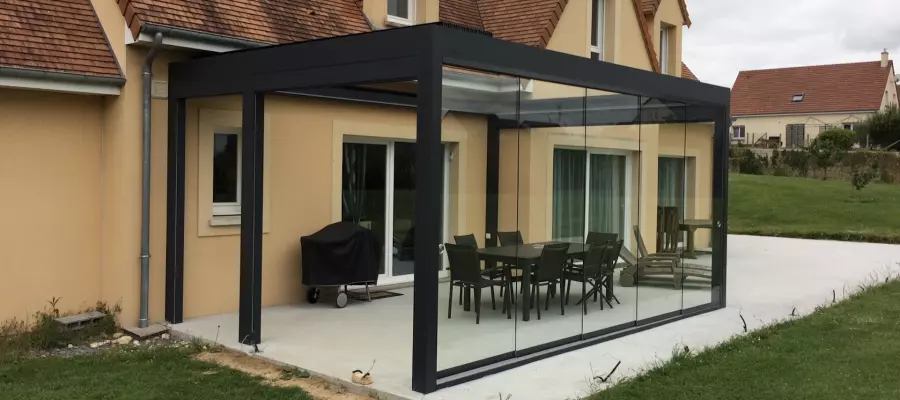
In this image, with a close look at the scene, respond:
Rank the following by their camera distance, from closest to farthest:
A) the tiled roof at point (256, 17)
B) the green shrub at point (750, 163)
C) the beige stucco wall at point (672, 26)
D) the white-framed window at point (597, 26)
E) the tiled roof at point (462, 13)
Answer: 1. the tiled roof at point (256, 17)
2. the tiled roof at point (462, 13)
3. the white-framed window at point (597, 26)
4. the beige stucco wall at point (672, 26)
5. the green shrub at point (750, 163)

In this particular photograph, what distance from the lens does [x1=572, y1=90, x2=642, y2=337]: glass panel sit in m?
8.31

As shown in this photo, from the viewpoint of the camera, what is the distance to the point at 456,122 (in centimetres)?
641

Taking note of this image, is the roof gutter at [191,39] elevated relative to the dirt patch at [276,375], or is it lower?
elevated

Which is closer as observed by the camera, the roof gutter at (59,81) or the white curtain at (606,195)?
the roof gutter at (59,81)

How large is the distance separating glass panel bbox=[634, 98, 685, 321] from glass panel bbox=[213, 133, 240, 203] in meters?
4.89

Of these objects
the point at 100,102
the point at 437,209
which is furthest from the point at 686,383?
the point at 100,102

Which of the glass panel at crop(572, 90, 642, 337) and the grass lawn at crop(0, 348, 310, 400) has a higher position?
the glass panel at crop(572, 90, 642, 337)

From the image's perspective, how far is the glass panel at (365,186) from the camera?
34.3 ft

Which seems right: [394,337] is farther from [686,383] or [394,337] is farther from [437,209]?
[686,383]

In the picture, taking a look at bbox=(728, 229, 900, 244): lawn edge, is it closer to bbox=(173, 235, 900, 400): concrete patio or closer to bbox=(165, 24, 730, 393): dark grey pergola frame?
bbox=(173, 235, 900, 400): concrete patio

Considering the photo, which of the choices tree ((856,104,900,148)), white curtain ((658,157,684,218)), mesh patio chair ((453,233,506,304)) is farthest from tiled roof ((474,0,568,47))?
tree ((856,104,900,148))

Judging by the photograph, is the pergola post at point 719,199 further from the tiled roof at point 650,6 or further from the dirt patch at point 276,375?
the tiled roof at point 650,6

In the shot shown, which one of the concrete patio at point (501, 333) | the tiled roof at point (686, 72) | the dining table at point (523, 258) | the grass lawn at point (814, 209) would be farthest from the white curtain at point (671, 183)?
the grass lawn at point (814, 209)

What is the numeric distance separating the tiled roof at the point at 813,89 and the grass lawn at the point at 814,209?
18560mm
